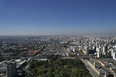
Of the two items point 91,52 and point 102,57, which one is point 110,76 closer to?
point 102,57

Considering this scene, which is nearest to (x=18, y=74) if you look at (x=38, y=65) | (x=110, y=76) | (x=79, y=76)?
(x=38, y=65)

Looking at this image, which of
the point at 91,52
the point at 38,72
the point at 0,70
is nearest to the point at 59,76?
the point at 38,72

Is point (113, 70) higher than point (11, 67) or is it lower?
lower

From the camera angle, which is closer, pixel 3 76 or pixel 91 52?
pixel 3 76

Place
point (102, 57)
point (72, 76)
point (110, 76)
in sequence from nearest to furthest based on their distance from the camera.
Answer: point (110, 76) → point (72, 76) → point (102, 57)

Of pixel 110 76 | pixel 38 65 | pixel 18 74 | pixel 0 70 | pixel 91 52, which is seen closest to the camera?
pixel 110 76

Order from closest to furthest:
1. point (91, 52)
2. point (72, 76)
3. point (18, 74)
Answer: point (72, 76) → point (18, 74) → point (91, 52)

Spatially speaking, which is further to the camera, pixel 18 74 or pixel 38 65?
pixel 38 65

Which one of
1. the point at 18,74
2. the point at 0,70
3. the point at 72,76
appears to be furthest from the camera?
the point at 0,70

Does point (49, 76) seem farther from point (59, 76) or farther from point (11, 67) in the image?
point (11, 67)
